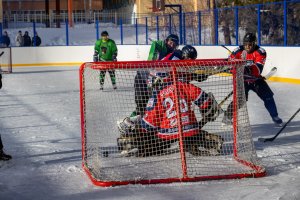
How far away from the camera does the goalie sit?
5.55 m

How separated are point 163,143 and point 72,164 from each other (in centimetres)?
83

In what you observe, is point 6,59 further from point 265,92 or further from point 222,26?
point 265,92

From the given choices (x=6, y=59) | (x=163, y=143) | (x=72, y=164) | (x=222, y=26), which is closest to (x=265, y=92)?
(x=163, y=143)

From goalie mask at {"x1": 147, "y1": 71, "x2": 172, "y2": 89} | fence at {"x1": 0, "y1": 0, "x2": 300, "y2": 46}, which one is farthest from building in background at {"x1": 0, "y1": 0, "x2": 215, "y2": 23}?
goalie mask at {"x1": 147, "y1": 71, "x2": 172, "y2": 89}

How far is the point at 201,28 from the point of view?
19.5 m

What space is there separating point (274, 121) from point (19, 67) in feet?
51.9

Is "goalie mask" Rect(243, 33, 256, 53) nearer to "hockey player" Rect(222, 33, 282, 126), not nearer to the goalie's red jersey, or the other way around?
"hockey player" Rect(222, 33, 282, 126)

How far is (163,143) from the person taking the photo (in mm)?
5688

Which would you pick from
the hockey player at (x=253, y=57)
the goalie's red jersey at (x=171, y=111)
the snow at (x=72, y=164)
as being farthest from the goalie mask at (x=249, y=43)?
the goalie's red jersey at (x=171, y=111)

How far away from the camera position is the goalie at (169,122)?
5547 mm

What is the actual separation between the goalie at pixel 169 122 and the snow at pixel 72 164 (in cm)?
53

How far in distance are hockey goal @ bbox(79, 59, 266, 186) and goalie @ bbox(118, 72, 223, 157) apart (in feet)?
0.15

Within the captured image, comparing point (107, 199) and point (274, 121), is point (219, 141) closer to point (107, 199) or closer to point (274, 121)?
point (107, 199)

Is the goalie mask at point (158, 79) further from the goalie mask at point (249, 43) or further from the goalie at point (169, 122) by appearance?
the goalie mask at point (249, 43)
